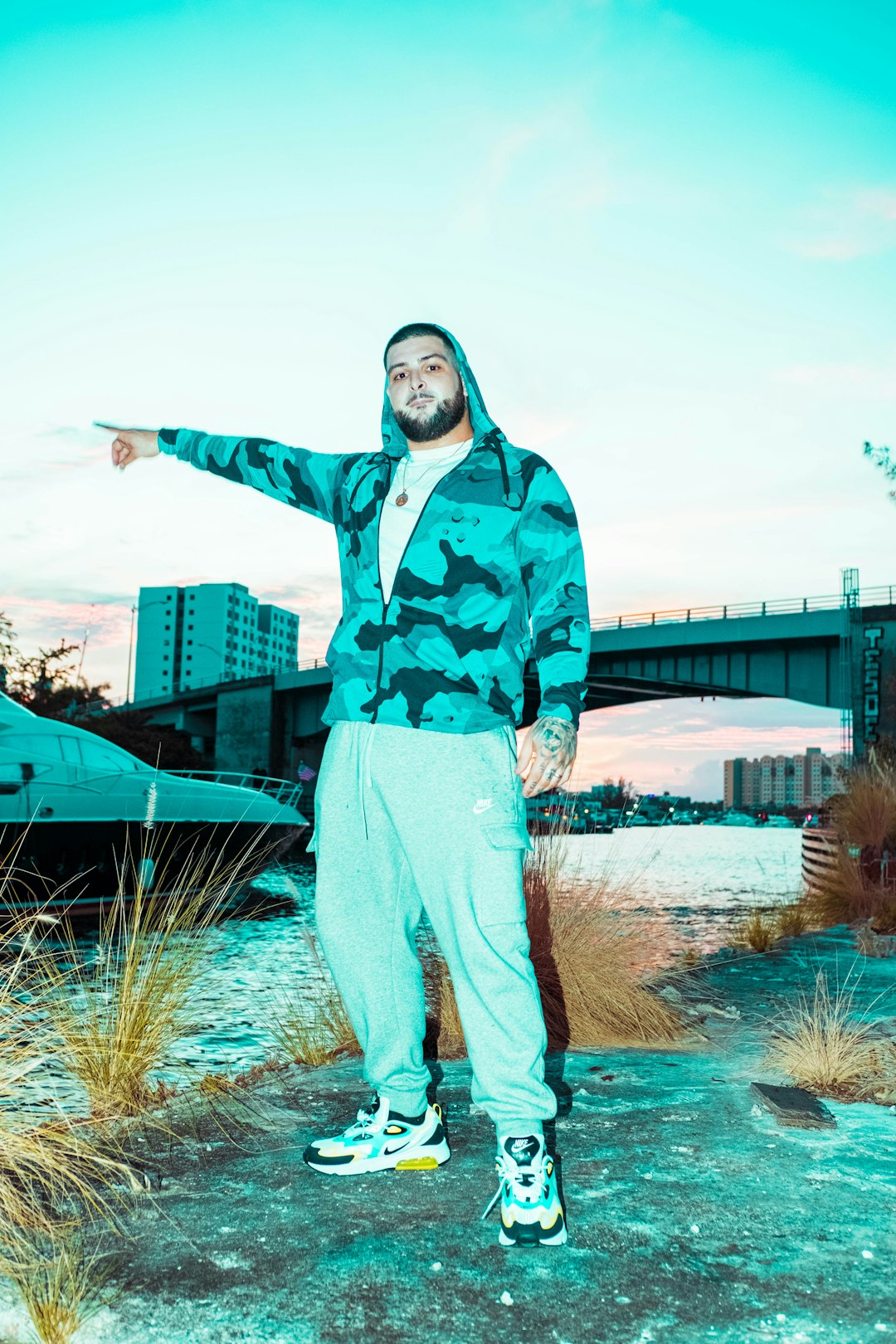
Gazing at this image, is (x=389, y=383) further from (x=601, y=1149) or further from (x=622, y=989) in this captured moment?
(x=622, y=989)

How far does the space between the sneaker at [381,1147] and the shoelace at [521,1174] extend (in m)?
0.35

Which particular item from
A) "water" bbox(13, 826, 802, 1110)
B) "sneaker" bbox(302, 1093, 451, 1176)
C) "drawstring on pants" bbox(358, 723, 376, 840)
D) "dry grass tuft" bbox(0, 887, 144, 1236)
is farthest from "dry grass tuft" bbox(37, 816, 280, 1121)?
"drawstring on pants" bbox(358, 723, 376, 840)

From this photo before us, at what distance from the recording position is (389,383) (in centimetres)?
266

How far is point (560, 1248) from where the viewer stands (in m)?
2.02

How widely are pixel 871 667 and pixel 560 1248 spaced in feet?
114

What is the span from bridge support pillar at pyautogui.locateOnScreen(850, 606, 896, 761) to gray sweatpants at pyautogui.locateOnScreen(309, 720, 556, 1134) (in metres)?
33.1

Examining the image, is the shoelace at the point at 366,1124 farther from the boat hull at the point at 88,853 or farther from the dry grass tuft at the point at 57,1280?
the boat hull at the point at 88,853

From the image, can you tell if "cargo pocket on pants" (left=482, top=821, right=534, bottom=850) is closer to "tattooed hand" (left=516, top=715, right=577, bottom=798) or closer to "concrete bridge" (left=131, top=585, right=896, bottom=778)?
"tattooed hand" (left=516, top=715, right=577, bottom=798)

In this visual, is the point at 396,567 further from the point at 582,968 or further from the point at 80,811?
the point at 80,811

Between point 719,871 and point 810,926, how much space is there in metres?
19.3

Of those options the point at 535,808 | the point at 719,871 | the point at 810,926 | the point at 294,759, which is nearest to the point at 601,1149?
the point at 535,808

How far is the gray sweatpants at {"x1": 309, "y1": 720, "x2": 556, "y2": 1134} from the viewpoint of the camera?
221cm

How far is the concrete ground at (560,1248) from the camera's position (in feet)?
5.66

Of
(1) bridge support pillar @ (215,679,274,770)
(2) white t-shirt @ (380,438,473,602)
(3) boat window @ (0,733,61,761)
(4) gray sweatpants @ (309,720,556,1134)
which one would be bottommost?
(4) gray sweatpants @ (309,720,556,1134)
